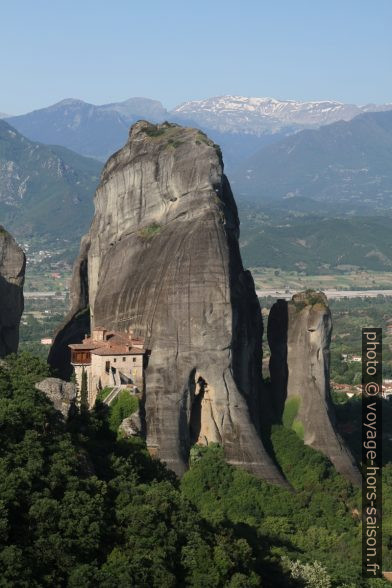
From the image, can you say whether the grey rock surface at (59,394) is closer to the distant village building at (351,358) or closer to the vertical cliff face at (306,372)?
the vertical cliff face at (306,372)

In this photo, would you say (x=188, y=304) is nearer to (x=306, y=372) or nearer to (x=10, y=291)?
(x=306, y=372)

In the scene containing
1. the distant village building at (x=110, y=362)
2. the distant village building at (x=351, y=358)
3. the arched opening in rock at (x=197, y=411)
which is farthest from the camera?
the distant village building at (x=351, y=358)

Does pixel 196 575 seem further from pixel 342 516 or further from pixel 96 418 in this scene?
pixel 342 516

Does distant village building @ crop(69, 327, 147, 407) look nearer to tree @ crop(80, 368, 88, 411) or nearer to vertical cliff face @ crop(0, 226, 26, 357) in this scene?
tree @ crop(80, 368, 88, 411)

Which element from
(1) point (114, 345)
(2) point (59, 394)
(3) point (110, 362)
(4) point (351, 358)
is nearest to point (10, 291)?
(1) point (114, 345)

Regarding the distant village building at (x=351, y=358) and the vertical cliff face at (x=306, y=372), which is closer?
the vertical cliff face at (x=306, y=372)

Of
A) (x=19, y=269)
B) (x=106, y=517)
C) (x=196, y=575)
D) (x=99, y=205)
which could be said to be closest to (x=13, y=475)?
(x=106, y=517)

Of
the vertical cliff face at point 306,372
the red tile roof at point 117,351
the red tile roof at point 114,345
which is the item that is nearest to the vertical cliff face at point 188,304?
the red tile roof at point 114,345
